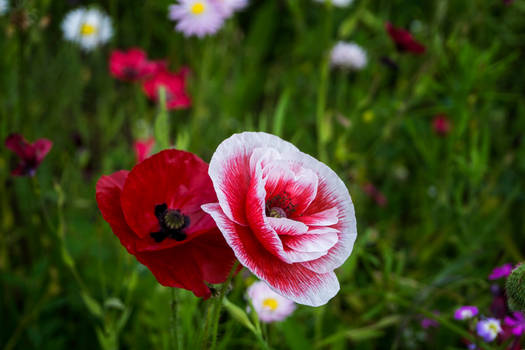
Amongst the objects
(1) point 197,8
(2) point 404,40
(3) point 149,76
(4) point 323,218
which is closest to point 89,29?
(3) point 149,76

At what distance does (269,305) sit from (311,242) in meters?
0.40

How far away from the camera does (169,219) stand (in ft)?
1.65

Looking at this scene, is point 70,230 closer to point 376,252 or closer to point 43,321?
point 43,321

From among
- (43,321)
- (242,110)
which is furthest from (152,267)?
(242,110)

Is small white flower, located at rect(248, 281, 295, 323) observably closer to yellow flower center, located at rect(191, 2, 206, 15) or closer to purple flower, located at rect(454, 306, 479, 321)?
purple flower, located at rect(454, 306, 479, 321)

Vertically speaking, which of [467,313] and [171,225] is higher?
[171,225]

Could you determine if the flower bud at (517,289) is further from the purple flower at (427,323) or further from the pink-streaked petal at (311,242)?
the purple flower at (427,323)

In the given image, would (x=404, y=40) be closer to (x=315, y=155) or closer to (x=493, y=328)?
(x=315, y=155)

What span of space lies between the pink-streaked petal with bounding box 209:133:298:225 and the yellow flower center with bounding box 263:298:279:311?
0.39 metres

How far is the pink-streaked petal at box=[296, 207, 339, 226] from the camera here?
0.45 meters

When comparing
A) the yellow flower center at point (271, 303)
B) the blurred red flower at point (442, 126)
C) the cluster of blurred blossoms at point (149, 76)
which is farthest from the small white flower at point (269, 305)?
the blurred red flower at point (442, 126)

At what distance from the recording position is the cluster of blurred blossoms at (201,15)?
3.70 feet

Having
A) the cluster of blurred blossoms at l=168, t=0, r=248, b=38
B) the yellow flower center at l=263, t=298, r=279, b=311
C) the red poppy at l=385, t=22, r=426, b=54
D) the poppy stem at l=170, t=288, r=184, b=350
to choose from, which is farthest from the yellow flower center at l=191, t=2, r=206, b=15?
the poppy stem at l=170, t=288, r=184, b=350

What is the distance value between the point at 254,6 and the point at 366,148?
1.08 m
